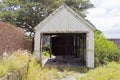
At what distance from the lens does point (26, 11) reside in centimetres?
3766

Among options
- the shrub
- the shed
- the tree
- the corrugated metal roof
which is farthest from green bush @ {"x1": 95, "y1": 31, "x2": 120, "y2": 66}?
the tree

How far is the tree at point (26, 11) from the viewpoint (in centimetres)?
3750

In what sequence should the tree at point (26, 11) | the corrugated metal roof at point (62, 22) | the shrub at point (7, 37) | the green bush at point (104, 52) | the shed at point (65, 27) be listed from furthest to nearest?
the tree at point (26, 11)
the green bush at point (104, 52)
the corrugated metal roof at point (62, 22)
the shed at point (65, 27)
the shrub at point (7, 37)

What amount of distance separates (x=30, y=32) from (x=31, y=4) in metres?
4.52

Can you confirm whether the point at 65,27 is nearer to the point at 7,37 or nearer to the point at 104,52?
the point at 104,52

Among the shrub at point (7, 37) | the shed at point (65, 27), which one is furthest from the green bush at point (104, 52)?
the shrub at point (7, 37)

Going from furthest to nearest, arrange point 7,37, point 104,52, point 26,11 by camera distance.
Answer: point 26,11 < point 104,52 < point 7,37

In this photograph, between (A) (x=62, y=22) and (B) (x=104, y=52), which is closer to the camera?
(A) (x=62, y=22)

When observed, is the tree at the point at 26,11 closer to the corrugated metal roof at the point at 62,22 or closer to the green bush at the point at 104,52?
the green bush at the point at 104,52

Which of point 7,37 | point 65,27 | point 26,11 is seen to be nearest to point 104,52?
point 65,27

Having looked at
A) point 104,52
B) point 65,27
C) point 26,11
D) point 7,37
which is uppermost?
point 26,11

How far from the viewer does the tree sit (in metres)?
37.5

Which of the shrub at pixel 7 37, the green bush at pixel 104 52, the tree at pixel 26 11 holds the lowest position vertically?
the green bush at pixel 104 52

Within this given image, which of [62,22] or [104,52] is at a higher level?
[62,22]
